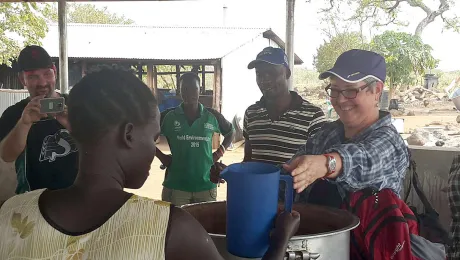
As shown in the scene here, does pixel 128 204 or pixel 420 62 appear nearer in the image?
pixel 128 204

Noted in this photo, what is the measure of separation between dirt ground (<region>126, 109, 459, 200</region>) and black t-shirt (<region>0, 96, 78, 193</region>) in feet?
16.3

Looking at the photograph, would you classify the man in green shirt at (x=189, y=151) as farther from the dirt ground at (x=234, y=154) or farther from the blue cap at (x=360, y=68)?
the dirt ground at (x=234, y=154)

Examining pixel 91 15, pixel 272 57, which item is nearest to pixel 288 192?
pixel 272 57

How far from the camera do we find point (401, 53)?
1936 centimetres

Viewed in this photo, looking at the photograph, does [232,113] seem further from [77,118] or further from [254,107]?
[77,118]

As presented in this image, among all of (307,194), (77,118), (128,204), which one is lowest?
(307,194)

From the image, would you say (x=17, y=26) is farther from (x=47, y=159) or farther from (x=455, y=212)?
(x=455, y=212)

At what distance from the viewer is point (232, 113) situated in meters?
15.8

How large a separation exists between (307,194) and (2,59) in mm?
13753

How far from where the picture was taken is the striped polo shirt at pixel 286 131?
315cm

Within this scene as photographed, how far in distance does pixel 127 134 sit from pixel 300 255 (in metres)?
0.61

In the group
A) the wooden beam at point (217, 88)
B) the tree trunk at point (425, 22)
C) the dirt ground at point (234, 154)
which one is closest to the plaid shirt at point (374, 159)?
the dirt ground at point (234, 154)

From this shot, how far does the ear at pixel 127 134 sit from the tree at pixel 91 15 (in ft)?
149

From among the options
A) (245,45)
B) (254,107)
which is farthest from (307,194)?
(245,45)
